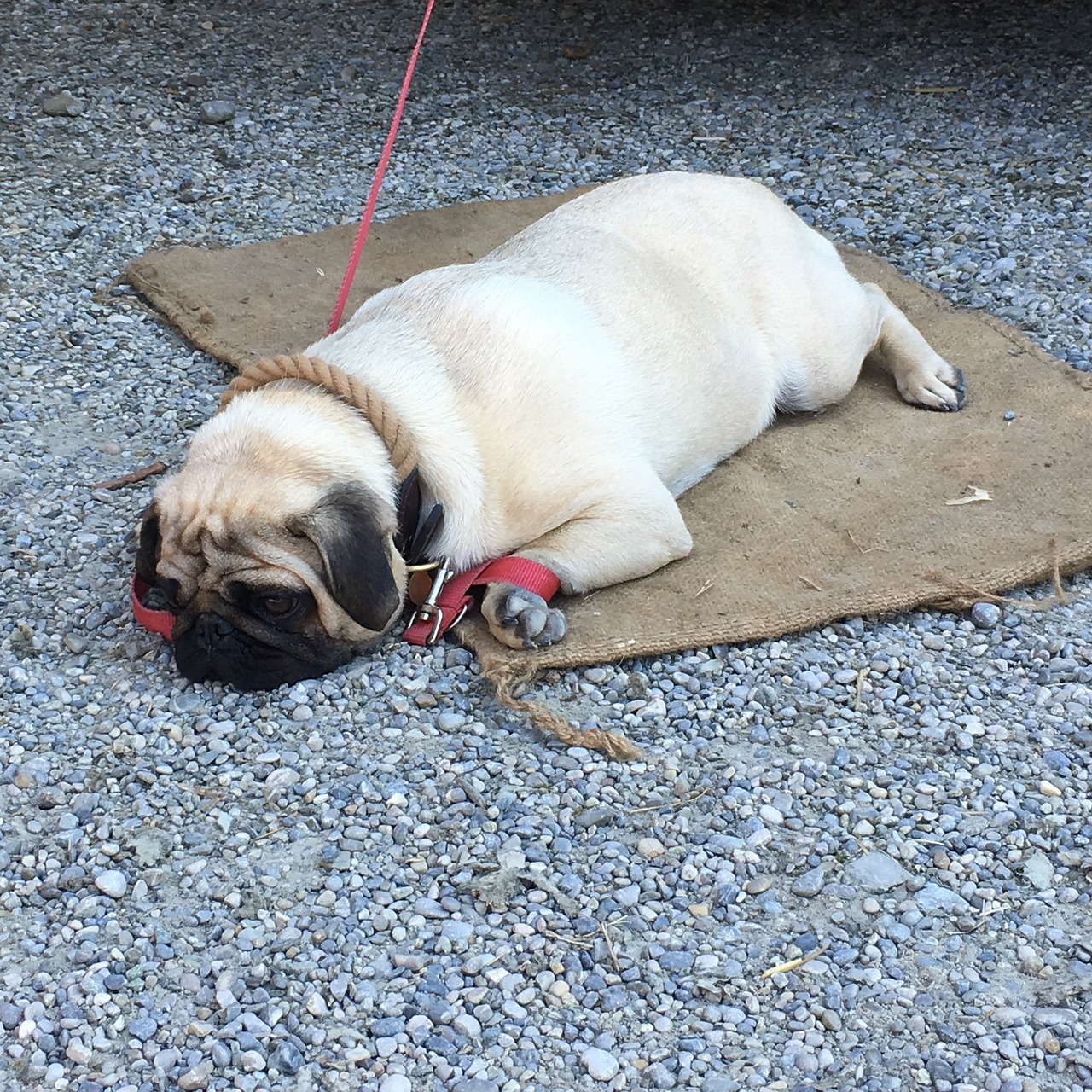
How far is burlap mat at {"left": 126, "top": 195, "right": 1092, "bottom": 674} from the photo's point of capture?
3945mm

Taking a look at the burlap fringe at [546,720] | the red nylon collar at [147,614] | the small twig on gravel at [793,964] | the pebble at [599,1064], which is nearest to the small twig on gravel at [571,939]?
the pebble at [599,1064]

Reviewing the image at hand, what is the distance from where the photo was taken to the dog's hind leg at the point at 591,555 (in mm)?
3738

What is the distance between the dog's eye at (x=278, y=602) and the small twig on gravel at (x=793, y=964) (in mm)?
1478

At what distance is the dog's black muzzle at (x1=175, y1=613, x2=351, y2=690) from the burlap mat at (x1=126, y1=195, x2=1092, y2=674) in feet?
1.58

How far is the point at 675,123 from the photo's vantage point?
7852 millimetres

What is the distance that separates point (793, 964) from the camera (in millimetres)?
2846

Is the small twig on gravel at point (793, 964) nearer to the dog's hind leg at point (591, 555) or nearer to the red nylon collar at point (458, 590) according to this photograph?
the dog's hind leg at point (591, 555)

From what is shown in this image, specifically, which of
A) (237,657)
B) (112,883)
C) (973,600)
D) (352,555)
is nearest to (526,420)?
(352,555)

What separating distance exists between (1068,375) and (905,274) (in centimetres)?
117

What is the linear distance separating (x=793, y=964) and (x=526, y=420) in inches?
67.0

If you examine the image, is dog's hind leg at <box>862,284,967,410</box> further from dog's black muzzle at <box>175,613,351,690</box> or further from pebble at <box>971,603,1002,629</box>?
dog's black muzzle at <box>175,613,351,690</box>

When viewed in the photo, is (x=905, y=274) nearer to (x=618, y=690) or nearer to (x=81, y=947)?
(x=618, y=690)

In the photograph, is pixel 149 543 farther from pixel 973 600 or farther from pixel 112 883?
pixel 973 600

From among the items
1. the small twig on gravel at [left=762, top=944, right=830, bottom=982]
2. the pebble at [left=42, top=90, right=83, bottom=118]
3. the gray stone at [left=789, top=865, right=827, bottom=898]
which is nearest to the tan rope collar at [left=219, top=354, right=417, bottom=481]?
the gray stone at [left=789, top=865, right=827, bottom=898]
